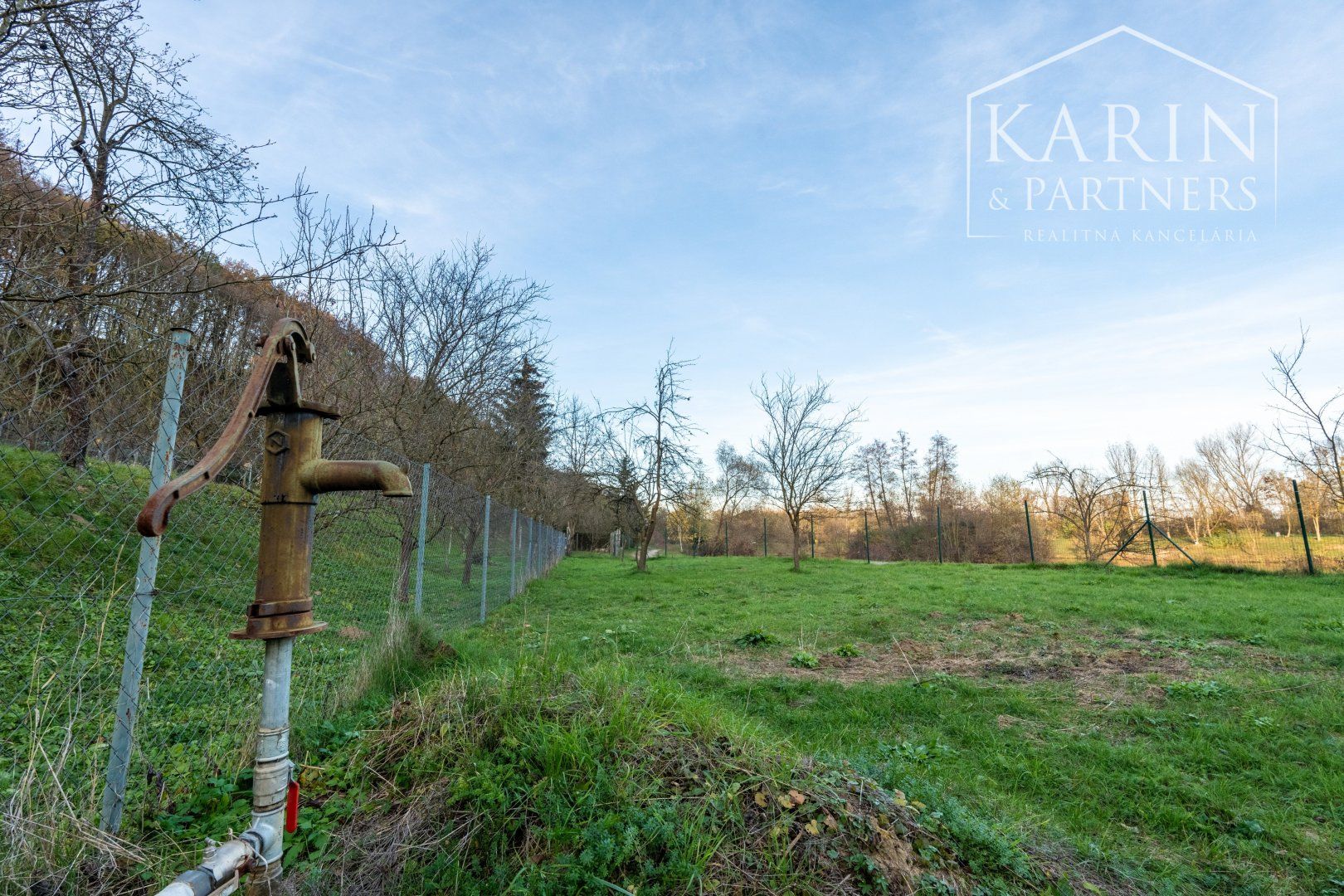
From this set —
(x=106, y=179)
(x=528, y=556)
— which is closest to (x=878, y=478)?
(x=528, y=556)

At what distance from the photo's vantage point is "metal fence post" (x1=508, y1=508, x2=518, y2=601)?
10352 mm

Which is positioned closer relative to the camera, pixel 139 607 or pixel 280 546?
pixel 280 546

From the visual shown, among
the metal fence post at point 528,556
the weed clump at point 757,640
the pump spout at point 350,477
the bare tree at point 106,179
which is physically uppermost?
the bare tree at point 106,179

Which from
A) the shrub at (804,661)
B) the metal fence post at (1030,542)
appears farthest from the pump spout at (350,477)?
the metal fence post at (1030,542)

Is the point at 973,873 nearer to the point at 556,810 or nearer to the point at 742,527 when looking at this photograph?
the point at 556,810

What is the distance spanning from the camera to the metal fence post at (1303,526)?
1127 centimetres

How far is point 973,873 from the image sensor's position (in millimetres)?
1952

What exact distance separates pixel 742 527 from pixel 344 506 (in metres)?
27.6

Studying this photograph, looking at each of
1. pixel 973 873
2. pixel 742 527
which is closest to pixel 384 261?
pixel 973 873

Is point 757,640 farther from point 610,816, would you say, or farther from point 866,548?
point 866,548

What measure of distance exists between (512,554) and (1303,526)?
634 inches

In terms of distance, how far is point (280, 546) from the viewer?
1399 millimetres

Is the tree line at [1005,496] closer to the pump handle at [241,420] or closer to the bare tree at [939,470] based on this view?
the bare tree at [939,470]

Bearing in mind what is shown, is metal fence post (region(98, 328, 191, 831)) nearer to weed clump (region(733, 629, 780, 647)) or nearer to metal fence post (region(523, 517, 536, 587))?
weed clump (region(733, 629, 780, 647))
